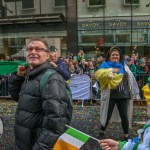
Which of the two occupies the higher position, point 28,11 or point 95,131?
Answer: point 28,11

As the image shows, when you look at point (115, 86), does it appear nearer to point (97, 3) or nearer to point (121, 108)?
point (121, 108)

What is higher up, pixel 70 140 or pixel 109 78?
pixel 109 78

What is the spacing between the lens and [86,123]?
7617mm

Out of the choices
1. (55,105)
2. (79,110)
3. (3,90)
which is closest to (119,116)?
(79,110)

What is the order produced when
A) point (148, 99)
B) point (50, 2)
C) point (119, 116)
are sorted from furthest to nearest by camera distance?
point (50, 2)
point (119, 116)
point (148, 99)

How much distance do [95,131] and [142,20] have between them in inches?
588

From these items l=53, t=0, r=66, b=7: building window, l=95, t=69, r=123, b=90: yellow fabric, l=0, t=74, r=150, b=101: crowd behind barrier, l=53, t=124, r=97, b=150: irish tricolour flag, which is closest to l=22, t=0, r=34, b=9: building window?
l=53, t=0, r=66, b=7: building window

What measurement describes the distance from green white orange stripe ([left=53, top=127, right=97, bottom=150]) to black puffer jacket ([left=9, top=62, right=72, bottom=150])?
106 mm

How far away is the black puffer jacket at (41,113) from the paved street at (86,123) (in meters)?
3.01

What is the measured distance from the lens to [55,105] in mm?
2539

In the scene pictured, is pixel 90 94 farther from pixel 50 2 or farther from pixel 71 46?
pixel 50 2

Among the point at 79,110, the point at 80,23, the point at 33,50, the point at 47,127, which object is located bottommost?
the point at 79,110

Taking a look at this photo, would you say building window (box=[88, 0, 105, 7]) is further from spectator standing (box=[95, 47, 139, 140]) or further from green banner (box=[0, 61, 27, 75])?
spectator standing (box=[95, 47, 139, 140])

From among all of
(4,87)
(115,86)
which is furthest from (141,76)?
(4,87)
